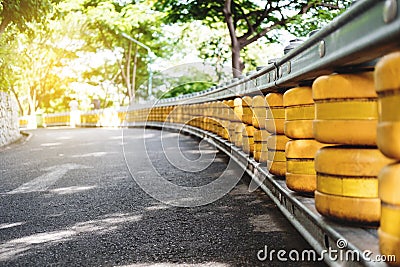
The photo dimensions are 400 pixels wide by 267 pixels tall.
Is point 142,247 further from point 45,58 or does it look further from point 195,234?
point 45,58

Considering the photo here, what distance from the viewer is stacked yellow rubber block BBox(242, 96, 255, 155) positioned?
6.08 metres

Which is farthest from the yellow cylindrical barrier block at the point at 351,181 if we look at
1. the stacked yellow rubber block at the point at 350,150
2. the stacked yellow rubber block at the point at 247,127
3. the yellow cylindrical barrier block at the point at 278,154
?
the stacked yellow rubber block at the point at 247,127

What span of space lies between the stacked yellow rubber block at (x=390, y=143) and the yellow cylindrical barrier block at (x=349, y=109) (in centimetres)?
50

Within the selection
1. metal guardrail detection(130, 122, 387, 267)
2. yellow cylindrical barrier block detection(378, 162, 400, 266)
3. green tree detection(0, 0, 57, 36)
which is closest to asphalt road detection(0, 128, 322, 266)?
metal guardrail detection(130, 122, 387, 267)

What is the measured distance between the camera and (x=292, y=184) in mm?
3367

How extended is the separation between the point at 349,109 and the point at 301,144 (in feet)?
3.05

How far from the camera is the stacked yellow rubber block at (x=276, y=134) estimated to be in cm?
418

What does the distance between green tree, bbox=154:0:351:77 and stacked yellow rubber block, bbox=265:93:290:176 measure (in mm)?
11946

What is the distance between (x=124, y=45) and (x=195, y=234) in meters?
33.6

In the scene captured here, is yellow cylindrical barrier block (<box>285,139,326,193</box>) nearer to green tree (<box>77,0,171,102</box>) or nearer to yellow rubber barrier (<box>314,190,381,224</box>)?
yellow rubber barrier (<box>314,190,381,224</box>)

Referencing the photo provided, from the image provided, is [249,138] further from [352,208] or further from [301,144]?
[352,208]

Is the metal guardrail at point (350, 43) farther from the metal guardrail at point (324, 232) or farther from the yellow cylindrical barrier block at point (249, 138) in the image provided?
the yellow cylindrical barrier block at point (249, 138)

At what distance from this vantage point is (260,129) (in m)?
5.04

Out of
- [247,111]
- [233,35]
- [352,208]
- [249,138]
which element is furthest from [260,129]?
[233,35]
